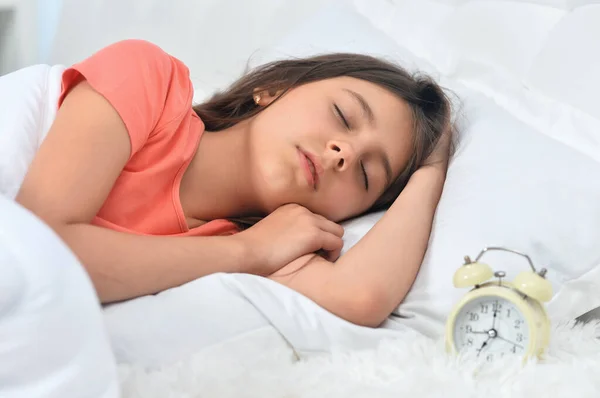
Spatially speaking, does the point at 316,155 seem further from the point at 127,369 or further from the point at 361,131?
the point at 127,369

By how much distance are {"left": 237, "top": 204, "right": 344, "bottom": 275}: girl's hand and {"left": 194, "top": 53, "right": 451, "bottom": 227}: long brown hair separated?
134 millimetres

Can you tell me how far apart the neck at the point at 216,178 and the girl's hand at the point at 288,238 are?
3.1 inches

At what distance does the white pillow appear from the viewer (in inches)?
36.8

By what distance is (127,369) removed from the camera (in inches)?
30.6

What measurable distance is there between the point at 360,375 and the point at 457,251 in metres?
0.26

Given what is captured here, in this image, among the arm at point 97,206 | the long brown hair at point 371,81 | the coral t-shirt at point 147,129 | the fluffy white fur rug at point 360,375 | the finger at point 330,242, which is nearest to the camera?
the fluffy white fur rug at point 360,375

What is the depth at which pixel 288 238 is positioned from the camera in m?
1.04

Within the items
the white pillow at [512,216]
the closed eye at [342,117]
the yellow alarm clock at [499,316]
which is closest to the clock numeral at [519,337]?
the yellow alarm clock at [499,316]

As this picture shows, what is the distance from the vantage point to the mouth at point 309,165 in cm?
108

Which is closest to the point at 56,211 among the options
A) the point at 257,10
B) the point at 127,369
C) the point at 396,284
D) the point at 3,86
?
the point at 127,369

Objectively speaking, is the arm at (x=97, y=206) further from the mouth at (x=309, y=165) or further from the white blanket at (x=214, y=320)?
the mouth at (x=309, y=165)

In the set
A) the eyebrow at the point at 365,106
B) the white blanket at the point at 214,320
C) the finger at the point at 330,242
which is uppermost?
the eyebrow at the point at 365,106

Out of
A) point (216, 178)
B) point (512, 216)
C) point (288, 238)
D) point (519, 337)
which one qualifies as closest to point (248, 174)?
point (216, 178)

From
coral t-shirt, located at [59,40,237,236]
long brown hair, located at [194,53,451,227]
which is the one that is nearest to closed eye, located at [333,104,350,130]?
long brown hair, located at [194,53,451,227]
